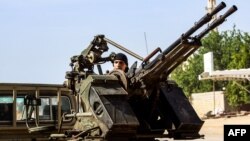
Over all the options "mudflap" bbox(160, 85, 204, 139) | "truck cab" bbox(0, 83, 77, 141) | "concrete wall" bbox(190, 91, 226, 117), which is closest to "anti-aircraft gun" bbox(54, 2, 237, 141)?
"mudflap" bbox(160, 85, 204, 139)

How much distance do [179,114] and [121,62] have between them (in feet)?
3.55

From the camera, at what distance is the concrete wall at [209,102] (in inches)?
2091

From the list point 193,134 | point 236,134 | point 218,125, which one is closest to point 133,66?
point 193,134

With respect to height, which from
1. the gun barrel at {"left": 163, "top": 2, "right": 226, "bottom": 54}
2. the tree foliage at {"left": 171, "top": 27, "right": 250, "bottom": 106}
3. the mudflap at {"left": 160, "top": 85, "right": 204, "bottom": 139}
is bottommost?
the mudflap at {"left": 160, "top": 85, "right": 204, "bottom": 139}

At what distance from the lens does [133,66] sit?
7324 mm

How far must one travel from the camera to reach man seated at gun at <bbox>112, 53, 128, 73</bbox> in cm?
746

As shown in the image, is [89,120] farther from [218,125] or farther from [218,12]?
[218,125]

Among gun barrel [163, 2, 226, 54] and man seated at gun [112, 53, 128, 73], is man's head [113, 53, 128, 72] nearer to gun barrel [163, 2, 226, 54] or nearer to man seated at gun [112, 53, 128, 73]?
man seated at gun [112, 53, 128, 73]

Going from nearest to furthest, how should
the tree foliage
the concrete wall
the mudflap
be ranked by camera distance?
1. the mudflap
2. the concrete wall
3. the tree foliage

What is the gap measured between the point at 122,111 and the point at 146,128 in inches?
30.9

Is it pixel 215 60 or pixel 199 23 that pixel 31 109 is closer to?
pixel 199 23

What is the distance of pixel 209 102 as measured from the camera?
54094 millimetres

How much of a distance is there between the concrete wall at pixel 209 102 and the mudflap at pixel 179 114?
45.2 meters

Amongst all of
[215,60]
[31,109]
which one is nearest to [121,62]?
[31,109]
